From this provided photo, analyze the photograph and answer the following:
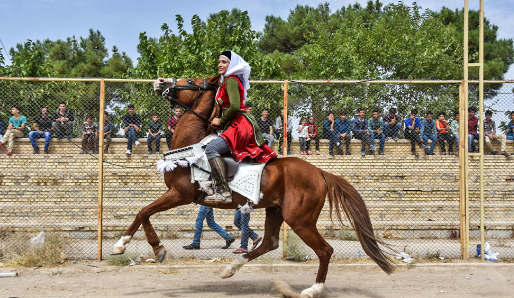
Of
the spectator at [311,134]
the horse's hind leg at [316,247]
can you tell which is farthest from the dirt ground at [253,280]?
the spectator at [311,134]

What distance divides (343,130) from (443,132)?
6.97ft

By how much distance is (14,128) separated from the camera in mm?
8742

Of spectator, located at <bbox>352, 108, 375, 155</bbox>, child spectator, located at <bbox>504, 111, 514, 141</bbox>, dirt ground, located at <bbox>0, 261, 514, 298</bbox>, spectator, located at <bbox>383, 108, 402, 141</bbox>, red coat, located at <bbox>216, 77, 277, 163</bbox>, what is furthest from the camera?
A: child spectator, located at <bbox>504, 111, 514, 141</bbox>

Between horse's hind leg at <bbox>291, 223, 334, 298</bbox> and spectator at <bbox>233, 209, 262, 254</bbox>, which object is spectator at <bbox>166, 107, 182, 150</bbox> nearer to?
spectator at <bbox>233, 209, 262, 254</bbox>

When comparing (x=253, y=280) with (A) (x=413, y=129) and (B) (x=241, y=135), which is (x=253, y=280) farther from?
(A) (x=413, y=129)

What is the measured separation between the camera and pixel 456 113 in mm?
9078

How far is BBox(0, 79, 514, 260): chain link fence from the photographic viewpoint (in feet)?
28.8

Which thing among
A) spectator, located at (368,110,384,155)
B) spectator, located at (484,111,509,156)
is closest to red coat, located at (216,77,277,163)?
spectator, located at (368,110,384,155)

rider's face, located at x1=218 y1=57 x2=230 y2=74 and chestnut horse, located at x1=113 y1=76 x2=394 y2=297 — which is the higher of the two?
rider's face, located at x1=218 y1=57 x2=230 y2=74

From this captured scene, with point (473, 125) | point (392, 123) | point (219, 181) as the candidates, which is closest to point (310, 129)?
point (392, 123)

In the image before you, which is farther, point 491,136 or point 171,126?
point 491,136

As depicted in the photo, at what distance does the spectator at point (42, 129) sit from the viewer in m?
8.55

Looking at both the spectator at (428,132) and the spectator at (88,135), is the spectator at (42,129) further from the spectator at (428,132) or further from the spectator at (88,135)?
the spectator at (428,132)

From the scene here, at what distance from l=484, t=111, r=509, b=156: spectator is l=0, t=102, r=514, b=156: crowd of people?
20 mm
